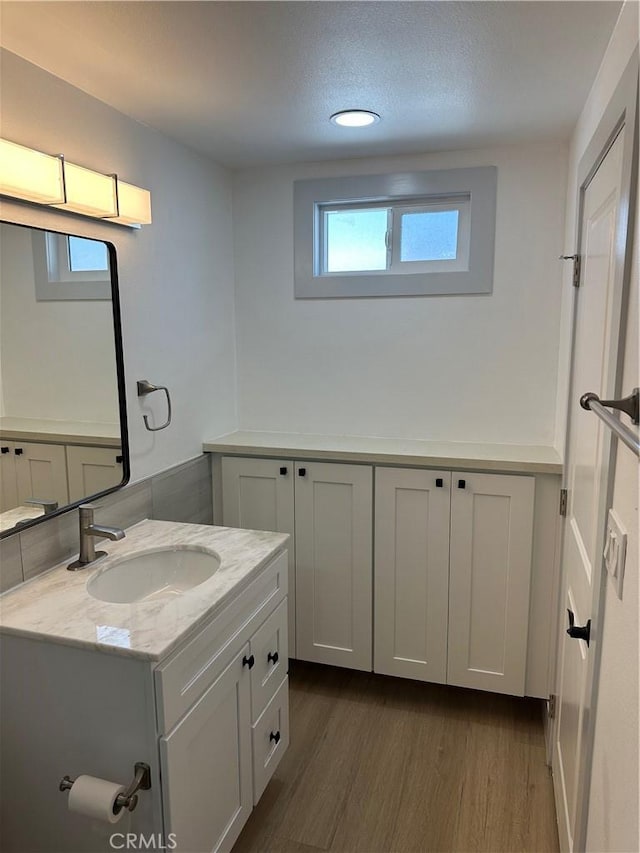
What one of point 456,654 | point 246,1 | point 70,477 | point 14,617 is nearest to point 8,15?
point 246,1

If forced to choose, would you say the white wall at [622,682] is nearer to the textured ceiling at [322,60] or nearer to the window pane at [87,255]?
the textured ceiling at [322,60]

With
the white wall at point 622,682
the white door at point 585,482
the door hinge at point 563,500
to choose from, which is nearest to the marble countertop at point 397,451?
the door hinge at point 563,500

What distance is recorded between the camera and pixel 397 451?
2.36 metres

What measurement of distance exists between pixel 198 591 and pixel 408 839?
107 cm

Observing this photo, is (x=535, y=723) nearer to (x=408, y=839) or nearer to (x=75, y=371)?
(x=408, y=839)

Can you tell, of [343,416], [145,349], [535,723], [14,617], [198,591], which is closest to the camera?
[14,617]

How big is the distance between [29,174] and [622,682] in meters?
1.77

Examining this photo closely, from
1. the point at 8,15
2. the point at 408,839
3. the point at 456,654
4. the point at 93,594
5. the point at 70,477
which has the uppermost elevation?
the point at 8,15

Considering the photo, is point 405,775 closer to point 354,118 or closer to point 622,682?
point 622,682

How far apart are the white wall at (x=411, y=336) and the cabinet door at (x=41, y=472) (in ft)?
3.95

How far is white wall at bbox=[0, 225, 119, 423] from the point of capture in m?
1.55

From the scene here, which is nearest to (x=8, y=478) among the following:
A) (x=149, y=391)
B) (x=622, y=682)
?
(x=149, y=391)

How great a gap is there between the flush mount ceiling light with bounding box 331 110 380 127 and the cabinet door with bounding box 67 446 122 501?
135 cm

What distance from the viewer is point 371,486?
93.5 inches
